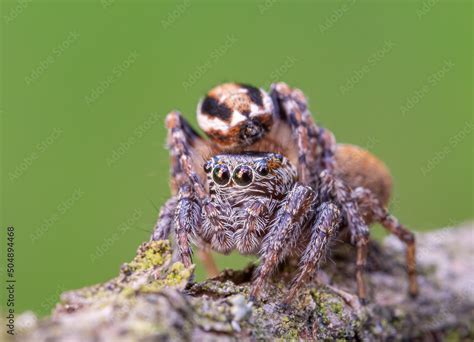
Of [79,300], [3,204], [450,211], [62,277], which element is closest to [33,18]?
[3,204]

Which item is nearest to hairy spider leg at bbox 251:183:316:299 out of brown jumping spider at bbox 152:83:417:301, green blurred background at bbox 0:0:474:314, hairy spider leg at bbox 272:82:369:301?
brown jumping spider at bbox 152:83:417:301

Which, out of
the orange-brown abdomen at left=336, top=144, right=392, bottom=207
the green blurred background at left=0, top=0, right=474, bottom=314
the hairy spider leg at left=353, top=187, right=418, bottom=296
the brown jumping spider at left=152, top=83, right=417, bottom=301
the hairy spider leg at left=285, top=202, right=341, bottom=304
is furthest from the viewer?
the green blurred background at left=0, top=0, right=474, bottom=314

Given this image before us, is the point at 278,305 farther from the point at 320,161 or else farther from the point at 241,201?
the point at 320,161

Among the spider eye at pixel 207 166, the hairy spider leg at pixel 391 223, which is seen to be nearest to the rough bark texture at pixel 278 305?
the hairy spider leg at pixel 391 223

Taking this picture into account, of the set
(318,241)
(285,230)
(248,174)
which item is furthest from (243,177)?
(318,241)

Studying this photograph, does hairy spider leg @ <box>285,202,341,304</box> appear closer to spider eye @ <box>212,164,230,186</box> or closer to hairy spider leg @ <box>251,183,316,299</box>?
hairy spider leg @ <box>251,183,316,299</box>

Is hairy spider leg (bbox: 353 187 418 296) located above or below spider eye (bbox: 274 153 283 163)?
above

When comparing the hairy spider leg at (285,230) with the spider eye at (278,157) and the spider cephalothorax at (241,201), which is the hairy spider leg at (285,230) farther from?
the spider eye at (278,157)

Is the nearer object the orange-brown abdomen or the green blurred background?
the orange-brown abdomen
